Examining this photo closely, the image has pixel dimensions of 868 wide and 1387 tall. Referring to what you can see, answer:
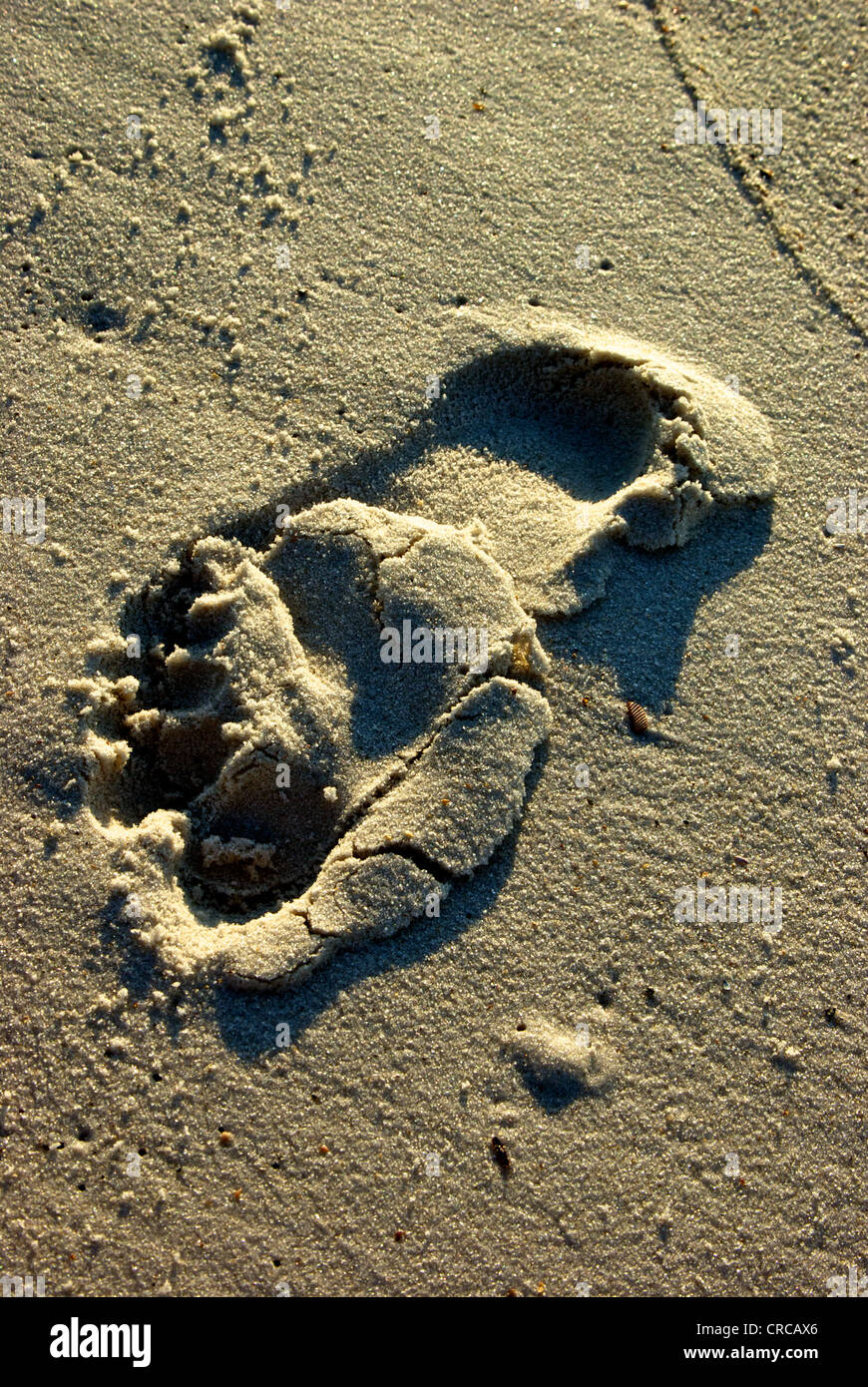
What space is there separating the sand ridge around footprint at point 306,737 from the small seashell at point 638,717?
234 mm

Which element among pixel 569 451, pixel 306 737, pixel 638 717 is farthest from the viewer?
pixel 569 451

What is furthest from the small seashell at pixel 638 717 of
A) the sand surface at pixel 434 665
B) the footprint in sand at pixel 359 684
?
the footprint in sand at pixel 359 684

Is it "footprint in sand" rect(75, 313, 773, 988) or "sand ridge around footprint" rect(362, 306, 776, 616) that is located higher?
"sand ridge around footprint" rect(362, 306, 776, 616)

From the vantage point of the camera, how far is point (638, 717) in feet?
8.27

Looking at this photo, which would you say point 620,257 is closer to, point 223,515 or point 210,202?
point 210,202

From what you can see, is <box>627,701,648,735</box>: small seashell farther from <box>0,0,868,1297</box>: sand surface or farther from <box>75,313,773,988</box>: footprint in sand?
<box>75,313,773,988</box>: footprint in sand

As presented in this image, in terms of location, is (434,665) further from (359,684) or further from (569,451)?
(569,451)

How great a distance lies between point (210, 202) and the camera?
2.92 metres

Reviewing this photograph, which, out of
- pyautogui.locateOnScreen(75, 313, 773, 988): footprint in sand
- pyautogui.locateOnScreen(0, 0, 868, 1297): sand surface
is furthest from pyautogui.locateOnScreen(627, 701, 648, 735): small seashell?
pyautogui.locateOnScreen(75, 313, 773, 988): footprint in sand

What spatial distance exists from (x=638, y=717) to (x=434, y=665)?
502mm

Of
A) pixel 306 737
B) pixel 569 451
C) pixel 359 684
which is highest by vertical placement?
pixel 569 451

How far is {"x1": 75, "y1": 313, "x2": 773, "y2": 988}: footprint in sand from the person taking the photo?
2.29 m

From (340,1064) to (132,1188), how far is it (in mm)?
469

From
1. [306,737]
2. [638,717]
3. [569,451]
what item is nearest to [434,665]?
[306,737]
